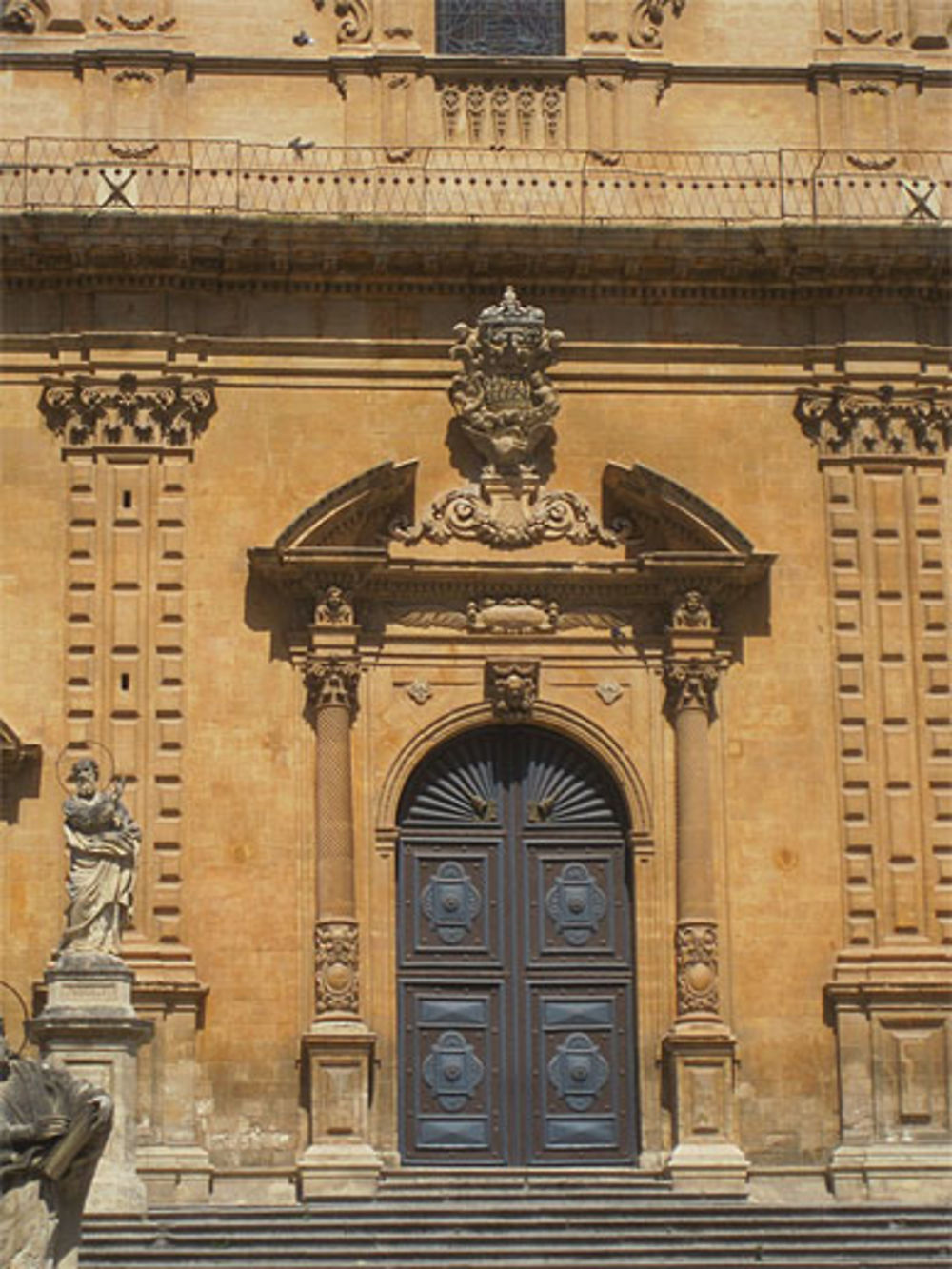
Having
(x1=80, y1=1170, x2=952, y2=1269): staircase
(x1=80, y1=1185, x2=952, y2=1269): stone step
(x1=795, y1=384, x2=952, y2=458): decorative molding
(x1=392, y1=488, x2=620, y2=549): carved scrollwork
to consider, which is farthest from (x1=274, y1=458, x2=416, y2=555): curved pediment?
(x1=80, y1=1185, x2=952, y2=1269): stone step

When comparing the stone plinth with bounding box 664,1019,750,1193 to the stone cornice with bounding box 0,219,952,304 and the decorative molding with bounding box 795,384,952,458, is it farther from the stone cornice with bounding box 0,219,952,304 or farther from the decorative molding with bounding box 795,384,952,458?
the stone cornice with bounding box 0,219,952,304

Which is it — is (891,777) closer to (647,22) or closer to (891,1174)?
(891,1174)

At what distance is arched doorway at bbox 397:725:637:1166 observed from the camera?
80.1 feet

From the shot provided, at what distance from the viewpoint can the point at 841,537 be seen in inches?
998

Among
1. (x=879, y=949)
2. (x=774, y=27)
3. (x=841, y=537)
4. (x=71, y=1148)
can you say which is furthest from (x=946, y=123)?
(x=71, y=1148)

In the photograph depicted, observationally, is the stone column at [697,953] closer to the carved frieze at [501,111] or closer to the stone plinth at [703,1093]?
the stone plinth at [703,1093]

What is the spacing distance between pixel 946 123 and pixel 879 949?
7.69 m

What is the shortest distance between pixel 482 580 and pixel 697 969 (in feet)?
12.4

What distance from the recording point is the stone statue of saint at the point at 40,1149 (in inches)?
480

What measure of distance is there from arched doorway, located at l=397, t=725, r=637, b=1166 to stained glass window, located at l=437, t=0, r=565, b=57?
248 inches

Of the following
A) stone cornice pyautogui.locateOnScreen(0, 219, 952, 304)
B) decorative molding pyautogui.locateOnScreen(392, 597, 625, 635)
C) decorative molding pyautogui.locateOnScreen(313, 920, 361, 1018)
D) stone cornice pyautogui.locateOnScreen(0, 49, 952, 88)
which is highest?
stone cornice pyautogui.locateOnScreen(0, 49, 952, 88)

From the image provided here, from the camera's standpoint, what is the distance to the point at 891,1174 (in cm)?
2375

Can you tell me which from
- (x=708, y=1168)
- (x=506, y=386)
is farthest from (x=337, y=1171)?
(x=506, y=386)

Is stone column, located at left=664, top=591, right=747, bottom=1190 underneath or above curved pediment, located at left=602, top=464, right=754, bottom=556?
underneath
